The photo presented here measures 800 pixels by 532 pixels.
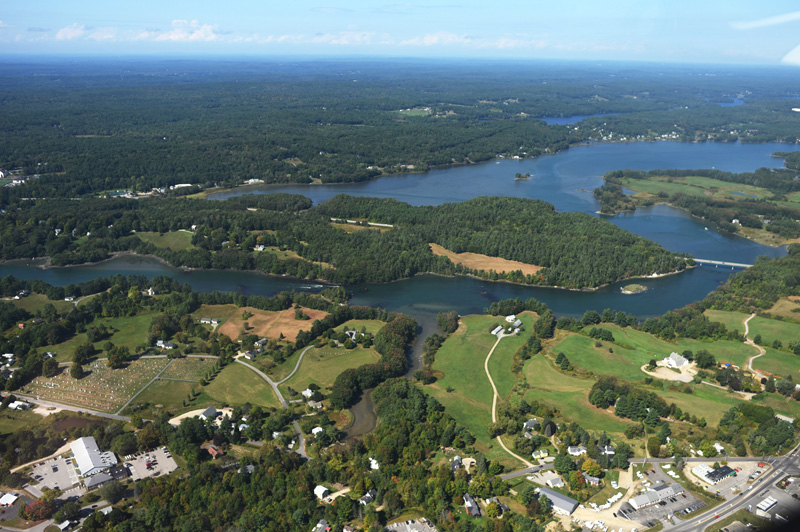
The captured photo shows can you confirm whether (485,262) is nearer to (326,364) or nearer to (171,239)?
(326,364)

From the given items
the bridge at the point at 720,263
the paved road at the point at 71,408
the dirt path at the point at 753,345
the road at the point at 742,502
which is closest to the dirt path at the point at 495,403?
the road at the point at 742,502

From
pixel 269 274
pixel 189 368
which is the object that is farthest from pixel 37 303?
pixel 189 368

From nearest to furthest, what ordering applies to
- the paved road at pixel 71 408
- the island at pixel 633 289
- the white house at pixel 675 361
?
the paved road at pixel 71 408 < the white house at pixel 675 361 < the island at pixel 633 289

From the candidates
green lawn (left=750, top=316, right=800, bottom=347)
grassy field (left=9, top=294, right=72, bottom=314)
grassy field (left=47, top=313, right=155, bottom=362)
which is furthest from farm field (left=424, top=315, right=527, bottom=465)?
grassy field (left=9, top=294, right=72, bottom=314)

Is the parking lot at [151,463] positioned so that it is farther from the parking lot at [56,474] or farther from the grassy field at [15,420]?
the grassy field at [15,420]

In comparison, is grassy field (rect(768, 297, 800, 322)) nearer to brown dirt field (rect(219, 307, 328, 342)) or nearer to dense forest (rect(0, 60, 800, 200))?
brown dirt field (rect(219, 307, 328, 342))

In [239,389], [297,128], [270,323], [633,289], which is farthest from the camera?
[297,128]

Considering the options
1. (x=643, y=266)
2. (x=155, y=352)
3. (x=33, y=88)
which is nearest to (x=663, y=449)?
(x=643, y=266)

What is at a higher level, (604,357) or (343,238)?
(343,238)
